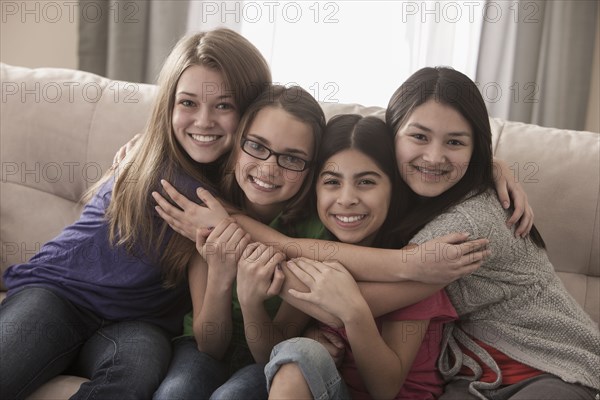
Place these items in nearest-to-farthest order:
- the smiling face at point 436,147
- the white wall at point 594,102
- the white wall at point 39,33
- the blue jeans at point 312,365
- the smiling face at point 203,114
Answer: the blue jeans at point 312,365 < the smiling face at point 436,147 < the smiling face at point 203,114 < the white wall at point 594,102 < the white wall at point 39,33

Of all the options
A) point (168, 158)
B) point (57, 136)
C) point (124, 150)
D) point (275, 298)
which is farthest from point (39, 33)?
point (275, 298)

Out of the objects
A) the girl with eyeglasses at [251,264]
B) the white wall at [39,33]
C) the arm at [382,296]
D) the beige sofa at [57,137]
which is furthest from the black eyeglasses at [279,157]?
the white wall at [39,33]

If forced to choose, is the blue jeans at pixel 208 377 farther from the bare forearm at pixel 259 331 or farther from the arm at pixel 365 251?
the arm at pixel 365 251

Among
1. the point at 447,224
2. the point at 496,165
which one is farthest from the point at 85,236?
the point at 496,165

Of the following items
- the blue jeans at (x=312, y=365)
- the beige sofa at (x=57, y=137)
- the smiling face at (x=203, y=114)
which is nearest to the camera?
the blue jeans at (x=312, y=365)

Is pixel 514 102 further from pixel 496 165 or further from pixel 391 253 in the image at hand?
pixel 391 253

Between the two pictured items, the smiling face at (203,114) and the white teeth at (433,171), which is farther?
the smiling face at (203,114)

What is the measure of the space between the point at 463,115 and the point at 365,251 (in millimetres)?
345

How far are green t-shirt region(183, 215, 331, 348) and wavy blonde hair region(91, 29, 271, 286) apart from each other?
13 centimetres

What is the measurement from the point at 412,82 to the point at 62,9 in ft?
5.95

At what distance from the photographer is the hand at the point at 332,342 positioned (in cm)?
151

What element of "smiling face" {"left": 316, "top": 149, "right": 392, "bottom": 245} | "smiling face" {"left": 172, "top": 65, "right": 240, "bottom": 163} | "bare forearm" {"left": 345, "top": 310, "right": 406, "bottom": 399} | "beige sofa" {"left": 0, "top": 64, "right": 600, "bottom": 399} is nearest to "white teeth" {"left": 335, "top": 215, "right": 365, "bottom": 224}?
"smiling face" {"left": 316, "top": 149, "right": 392, "bottom": 245}

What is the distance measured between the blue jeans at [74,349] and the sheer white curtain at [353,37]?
1.46 meters

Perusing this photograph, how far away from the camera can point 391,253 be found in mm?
1478
